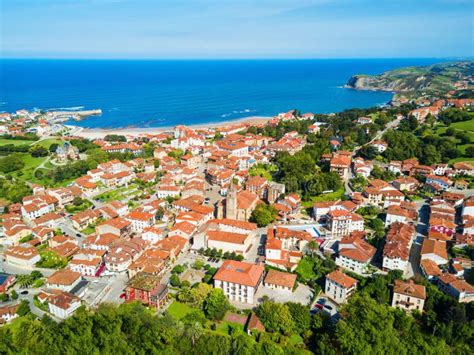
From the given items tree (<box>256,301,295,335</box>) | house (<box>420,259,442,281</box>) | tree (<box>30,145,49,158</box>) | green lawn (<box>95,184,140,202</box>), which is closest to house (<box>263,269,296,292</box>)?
tree (<box>256,301,295,335</box>)

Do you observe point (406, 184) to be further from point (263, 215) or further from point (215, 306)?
point (215, 306)

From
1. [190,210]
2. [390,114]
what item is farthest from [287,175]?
[390,114]

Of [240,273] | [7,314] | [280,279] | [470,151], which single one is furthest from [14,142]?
[470,151]

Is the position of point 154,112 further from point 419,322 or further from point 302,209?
point 419,322

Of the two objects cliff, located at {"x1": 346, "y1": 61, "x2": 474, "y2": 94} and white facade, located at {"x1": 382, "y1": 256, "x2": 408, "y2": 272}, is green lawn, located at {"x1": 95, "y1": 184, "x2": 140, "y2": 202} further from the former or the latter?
cliff, located at {"x1": 346, "y1": 61, "x2": 474, "y2": 94}

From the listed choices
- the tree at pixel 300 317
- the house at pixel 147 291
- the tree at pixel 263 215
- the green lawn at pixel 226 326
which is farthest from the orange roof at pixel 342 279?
the house at pixel 147 291
